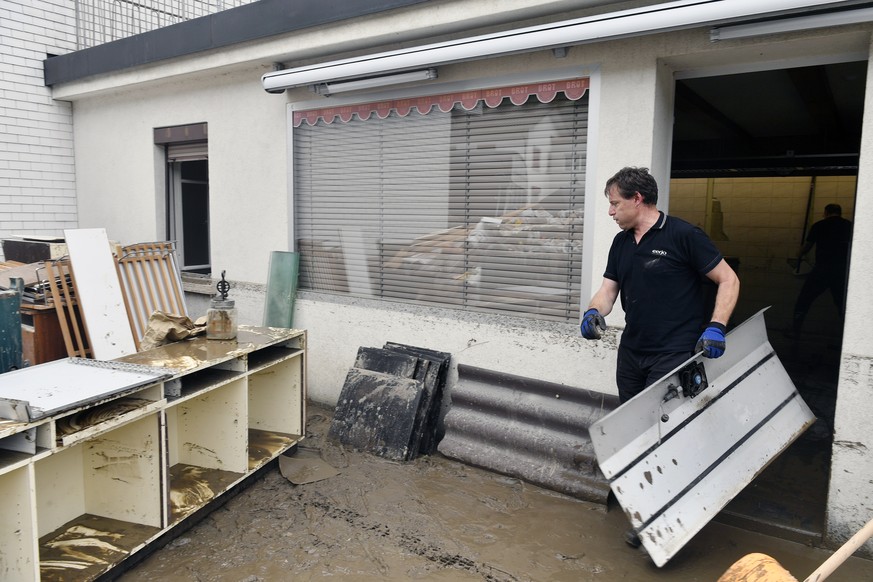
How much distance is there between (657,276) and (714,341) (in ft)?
1.52

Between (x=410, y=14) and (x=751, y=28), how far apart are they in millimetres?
2288

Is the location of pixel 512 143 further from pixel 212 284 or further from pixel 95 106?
pixel 95 106

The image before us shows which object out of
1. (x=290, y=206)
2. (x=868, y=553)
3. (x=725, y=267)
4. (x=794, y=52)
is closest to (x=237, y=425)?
(x=290, y=206)

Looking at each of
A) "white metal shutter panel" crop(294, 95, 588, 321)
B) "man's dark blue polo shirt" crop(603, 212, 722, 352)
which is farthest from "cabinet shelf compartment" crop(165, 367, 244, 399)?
"man's dark blue polo shirt" crop(603, 212, 722, 352)

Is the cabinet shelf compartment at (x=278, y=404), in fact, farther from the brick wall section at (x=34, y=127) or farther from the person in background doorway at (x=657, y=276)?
the brick wall section at (x=34, y=127)

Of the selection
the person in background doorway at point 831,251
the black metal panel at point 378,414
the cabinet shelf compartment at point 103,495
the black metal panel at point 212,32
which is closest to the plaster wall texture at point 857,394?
the black metal panel at point 378,414

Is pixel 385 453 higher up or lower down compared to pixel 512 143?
lower down

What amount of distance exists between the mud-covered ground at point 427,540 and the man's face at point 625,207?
5.94 ft

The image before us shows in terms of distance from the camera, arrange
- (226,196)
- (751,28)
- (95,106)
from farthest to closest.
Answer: (95,106) < (226,196) < (751,28)

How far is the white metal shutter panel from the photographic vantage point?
424 centimetres

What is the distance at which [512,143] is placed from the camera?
4.39 meters

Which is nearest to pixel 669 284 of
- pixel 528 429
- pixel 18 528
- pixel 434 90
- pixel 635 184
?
pixel 635 184

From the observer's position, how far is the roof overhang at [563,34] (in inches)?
122

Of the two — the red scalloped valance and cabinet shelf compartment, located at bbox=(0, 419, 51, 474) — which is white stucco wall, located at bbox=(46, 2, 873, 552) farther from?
cabinet shelf compartment, located at bbox=(0, 419, 51, 474)
